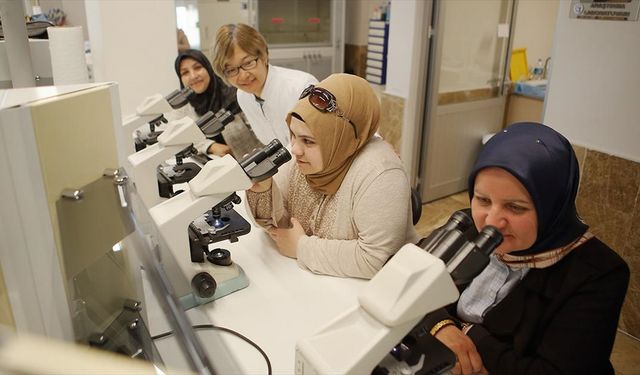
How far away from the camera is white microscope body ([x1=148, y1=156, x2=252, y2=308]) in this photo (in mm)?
1179

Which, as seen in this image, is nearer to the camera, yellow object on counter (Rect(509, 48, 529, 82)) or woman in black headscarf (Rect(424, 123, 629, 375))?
woman in black headscarf (Rect(424, 123, 629, 375))

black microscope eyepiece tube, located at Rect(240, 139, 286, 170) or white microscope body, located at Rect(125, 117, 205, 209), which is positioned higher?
black microscope eyepiece tube, located at Rect(240, 139, 286, 170)

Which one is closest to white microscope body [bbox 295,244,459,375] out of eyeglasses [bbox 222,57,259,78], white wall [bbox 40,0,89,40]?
eyeglasses [bbox 222,57,259,78]

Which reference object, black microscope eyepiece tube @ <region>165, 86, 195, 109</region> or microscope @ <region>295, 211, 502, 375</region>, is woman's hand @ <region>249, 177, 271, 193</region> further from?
black microscope eyepiece tube @ <region>165, 86, 195, 109</region>

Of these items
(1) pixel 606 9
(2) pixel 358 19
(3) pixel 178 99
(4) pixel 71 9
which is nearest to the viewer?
(1) pixel 606 9

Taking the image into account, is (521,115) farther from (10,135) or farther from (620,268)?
(10,135)

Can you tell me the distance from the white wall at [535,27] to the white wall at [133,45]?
263 cm

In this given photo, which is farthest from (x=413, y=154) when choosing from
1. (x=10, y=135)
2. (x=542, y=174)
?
(x=10, y=135)

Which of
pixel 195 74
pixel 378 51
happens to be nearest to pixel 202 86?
pixel 195 74

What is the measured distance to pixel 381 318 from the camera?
0.70 metres

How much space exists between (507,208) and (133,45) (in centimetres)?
252

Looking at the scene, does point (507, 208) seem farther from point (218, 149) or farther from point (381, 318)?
point (218, 149)

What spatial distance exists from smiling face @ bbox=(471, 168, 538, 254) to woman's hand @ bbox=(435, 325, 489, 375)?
23cm

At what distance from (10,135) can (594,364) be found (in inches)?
45.8
